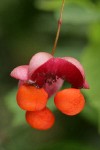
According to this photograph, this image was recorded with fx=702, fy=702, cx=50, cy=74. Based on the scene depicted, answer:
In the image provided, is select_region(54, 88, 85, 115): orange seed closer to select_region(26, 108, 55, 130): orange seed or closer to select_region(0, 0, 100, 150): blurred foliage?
select_region(26, 108, 55, 130): orange seed

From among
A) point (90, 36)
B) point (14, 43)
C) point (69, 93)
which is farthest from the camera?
point (14, 43)

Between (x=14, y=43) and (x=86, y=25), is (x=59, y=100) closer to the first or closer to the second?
(x=86, y=25)

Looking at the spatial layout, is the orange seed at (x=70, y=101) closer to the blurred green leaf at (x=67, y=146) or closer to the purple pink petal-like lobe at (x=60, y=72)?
the purple pink petal-like lobe at (x=60, y=72)

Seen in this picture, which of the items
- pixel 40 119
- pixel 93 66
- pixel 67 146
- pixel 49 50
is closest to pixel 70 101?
pixel 40 119

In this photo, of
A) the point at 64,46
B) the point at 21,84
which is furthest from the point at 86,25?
the point at 21,84

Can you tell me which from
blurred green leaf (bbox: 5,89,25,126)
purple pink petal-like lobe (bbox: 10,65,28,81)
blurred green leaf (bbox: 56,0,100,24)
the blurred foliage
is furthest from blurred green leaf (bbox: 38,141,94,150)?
purple pink petal-like lobe (bbox: 10,65,28,81)

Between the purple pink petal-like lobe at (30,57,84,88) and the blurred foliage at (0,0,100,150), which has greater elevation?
the purple pink petal-like lobe at (30,57,84,88)

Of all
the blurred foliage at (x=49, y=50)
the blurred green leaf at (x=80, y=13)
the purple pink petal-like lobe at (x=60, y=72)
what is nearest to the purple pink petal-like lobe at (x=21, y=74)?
the purple pink petal-like lobe at (x=60, y=72)

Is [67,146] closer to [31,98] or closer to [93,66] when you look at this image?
[93,66]
